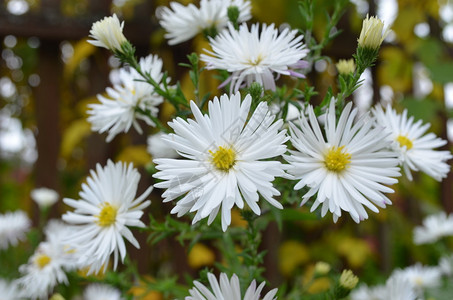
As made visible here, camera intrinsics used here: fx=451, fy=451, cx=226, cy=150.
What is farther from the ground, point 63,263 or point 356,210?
point 356,210

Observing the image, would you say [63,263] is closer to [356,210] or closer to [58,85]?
[356,210]

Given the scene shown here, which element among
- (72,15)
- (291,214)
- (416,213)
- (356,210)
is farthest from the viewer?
(416,213)

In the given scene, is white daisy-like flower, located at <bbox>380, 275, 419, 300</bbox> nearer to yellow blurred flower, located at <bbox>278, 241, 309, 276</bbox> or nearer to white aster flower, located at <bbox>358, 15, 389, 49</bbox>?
white aster flower, located at <bbox>358, 15, 389, 49</bbox>

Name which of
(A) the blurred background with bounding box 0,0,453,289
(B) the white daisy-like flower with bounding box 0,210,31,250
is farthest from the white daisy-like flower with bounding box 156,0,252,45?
(B) the white daisy-like flower with bounding box 0,210,31,250

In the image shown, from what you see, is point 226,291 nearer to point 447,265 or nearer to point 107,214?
point 107,214

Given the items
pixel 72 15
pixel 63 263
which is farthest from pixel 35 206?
pixel 63 263

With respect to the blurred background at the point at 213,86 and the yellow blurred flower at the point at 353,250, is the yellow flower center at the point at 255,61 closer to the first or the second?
the blurred background at the point at 213,86
